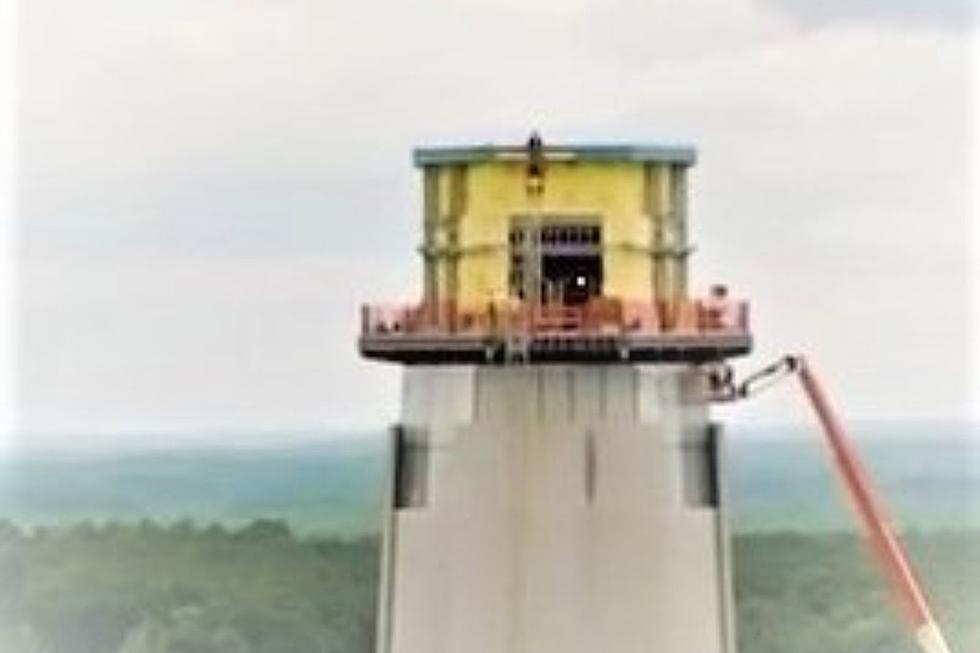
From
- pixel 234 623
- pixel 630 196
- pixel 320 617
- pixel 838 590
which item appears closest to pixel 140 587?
pixel 234 623

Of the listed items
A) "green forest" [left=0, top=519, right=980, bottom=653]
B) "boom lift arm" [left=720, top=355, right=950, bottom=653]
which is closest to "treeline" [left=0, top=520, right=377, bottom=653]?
"green forest" [left=0, top=519, right=980, bottom=653]

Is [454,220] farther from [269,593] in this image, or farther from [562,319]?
[269,593]

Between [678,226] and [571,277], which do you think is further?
[678,226]

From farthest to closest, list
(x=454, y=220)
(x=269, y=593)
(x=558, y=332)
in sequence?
(x=269, y=593) → (x=454, y=220) → (x=558, y=332)

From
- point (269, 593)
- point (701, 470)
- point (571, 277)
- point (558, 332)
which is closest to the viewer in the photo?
point (558, 332)

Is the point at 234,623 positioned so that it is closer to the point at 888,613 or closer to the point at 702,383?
the point at 888,613

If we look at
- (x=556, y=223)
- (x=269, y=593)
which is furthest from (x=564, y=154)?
(x=269, y=593)
